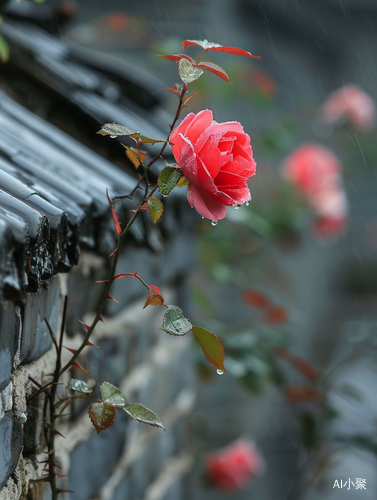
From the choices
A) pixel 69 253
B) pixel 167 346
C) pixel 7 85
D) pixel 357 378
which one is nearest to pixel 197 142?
pixel 69 253

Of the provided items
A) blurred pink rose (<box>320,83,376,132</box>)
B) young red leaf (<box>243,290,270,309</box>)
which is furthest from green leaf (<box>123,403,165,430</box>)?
blurred pink rose (<box>320,83,376,132</box>)

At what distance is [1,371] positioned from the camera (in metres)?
0.54

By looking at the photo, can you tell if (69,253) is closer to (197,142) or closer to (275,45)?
(197,142)

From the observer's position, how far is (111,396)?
1.99 feet

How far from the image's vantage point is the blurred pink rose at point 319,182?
93.2 inches

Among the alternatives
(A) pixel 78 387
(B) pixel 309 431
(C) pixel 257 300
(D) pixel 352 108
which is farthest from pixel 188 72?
(D) pixel 352 108

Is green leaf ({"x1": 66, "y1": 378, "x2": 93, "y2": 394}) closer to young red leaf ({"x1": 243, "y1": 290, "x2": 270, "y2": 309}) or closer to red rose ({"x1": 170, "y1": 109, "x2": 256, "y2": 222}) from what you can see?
red rose ({"x1": 170, "y1": 109, "x2": 256, "y2": 222})

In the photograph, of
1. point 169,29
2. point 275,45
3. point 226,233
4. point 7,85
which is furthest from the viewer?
point 275,45

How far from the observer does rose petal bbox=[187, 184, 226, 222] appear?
1.73 ft

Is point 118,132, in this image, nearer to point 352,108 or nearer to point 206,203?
point 206,203

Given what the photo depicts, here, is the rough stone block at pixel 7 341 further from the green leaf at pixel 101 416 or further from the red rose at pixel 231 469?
the red rose at pixel 231 469

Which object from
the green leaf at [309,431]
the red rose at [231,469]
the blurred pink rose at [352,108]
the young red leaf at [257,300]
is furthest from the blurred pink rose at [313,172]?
the red rose at [231,469]

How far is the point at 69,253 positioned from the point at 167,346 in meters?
0.88

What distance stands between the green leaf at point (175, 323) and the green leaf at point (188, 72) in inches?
9.8
